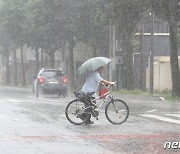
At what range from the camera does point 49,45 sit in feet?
165

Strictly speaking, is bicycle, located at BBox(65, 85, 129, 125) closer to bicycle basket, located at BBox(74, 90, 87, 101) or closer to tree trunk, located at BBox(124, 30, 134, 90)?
bicycle basket, located at BBox(74, 90, 87, 101)

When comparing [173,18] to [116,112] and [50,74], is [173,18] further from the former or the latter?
[116,112]

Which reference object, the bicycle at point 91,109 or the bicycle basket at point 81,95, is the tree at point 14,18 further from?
the bicycle basket at point 81,95

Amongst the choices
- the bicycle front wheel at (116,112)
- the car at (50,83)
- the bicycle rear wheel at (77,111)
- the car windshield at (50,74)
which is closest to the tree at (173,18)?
the car at (50,83)

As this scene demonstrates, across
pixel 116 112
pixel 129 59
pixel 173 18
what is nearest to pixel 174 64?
pixel 173 18

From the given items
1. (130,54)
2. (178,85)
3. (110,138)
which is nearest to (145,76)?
(130,54)

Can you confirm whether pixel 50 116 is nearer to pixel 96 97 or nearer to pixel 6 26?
pixel 96 97

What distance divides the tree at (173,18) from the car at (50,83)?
7.35 meters

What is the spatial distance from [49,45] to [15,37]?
30.3ft

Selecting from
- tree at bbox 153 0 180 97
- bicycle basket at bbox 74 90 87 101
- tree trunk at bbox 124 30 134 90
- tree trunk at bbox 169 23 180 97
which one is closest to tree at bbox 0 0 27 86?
tree trunk at bbox 124 30 134 90

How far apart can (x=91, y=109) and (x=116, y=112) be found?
73 cm

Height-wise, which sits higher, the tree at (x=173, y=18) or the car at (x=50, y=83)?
the tree at (x=173, y=18)

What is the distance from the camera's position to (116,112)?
14.9 metres

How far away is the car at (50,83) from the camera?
107ft
